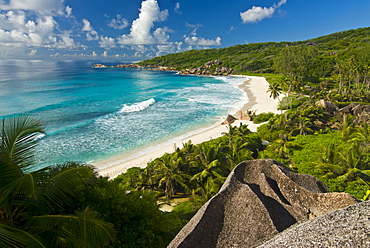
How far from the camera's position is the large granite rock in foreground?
8559 mm

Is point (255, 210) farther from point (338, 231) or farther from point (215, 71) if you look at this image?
point (215, 71)

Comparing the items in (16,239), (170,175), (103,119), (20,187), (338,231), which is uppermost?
(20,187)

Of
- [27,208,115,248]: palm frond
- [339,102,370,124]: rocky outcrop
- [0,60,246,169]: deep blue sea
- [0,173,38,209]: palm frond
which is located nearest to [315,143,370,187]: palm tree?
[27,208,115,248]: palm frond

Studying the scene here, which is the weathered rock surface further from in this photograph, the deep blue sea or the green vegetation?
the deep blue sea

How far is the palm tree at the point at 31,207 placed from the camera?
582 cm

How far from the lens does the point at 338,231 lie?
5.19m

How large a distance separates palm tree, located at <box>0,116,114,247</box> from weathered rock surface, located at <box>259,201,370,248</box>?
17.3 feet

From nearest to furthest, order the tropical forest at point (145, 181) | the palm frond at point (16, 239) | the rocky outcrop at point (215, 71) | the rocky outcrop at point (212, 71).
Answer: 1. the palm frond at point (16, 239)
2. the tropical forest at point (145, 181)
3. the rocky outcrop at point (215, 71)
4. the rocky outcrop at point (212, 71)

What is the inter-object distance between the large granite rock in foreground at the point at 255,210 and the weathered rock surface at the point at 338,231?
2.89m

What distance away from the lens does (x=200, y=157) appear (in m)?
19.0

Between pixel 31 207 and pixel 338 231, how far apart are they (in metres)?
8.92

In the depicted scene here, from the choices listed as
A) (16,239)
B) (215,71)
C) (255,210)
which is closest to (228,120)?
(255,210)

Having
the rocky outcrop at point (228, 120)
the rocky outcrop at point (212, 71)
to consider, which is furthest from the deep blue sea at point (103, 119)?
the rocky outcrop at point (212, 71)

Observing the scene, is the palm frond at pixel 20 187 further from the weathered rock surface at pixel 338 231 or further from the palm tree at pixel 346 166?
the palm tree at pixel 346 166
